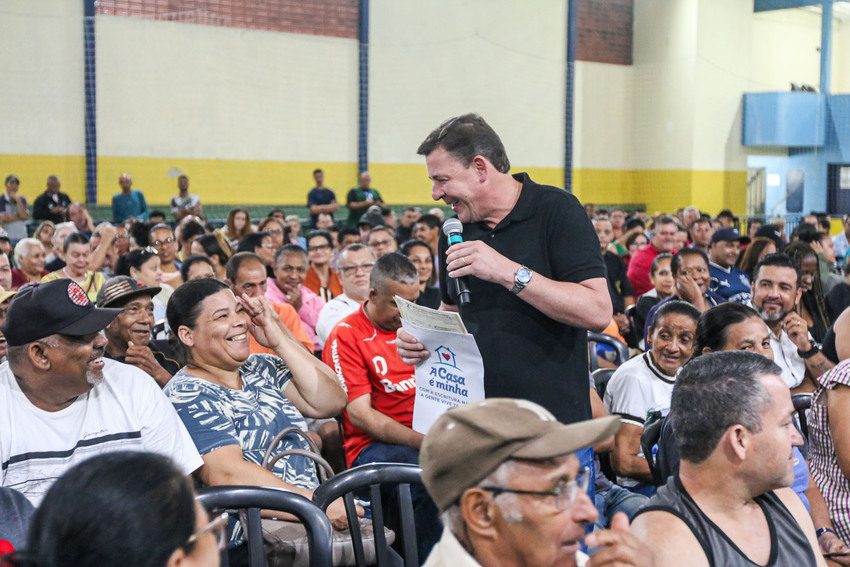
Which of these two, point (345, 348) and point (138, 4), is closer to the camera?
point (345, 348)

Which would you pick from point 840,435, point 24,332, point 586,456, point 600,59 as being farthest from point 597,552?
point 600,59

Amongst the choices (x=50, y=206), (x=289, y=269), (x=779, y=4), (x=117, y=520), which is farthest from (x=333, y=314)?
(x=779, y=4)

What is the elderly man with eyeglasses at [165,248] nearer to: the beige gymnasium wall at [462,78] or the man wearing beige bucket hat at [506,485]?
the man wearing beige bucket hat at [506,485]

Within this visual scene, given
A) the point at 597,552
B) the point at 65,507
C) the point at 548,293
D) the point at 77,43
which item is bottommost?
the point at 597,552

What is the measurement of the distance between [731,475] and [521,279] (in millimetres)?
690

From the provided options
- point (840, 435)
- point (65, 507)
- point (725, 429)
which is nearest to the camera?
point (65, 507)

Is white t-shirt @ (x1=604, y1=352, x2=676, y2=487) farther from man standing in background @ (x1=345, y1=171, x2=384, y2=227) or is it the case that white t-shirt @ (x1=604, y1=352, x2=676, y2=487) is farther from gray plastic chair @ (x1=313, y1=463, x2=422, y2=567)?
man standing in background @ (x1=345, y1=171, x2=384, y2=227)

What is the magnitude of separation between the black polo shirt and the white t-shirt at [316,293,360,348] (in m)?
2.63

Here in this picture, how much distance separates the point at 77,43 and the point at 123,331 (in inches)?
386

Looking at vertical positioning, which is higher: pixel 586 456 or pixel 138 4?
pixel 138 4

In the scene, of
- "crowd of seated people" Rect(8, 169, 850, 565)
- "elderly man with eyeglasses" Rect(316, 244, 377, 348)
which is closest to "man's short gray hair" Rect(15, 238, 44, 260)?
"crowd of seated people" Rect(8, 169, 850, 565)

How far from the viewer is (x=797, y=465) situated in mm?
2766

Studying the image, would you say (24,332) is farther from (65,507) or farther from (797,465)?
(797,465)

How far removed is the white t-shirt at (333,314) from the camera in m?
5.05
